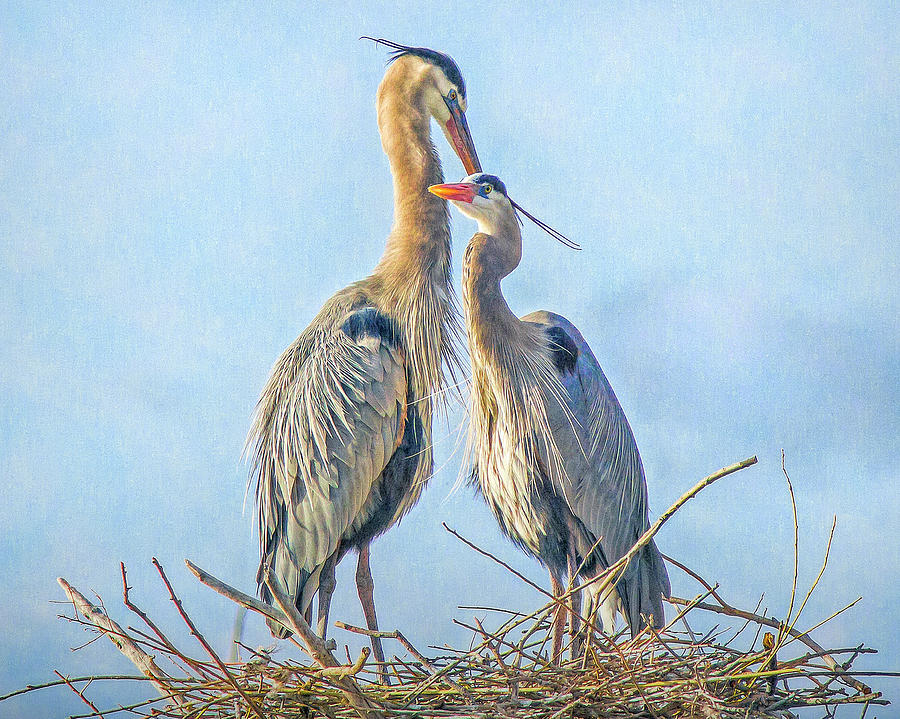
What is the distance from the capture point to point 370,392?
9.23ft

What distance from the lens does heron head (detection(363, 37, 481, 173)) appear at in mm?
3252

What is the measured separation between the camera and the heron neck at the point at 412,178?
308 centimetres

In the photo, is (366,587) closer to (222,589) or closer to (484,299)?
(484,299)

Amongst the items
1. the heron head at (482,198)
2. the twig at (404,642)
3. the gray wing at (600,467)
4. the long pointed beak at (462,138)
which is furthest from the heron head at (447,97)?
the twig at (404,642)

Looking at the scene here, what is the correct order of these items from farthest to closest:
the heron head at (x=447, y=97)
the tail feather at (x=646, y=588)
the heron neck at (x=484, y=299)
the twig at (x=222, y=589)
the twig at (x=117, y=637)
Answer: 1. the heron head at (x=447, y=97)
2. the tail feather at (x=646, y=588)
3. the heron neck at (x=484, y=299)
4. the twig at (x=117, y=637)
5. the twig at (x=222, y=589)

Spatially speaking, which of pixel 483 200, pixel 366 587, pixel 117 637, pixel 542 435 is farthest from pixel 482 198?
pixel 117 637

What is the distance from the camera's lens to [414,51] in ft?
10.8

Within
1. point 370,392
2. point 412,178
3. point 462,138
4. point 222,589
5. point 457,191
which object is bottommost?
point 222,589

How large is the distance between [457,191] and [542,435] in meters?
0.74

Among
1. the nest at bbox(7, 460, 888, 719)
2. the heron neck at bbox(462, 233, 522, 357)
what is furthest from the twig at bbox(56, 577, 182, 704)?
the heron neck at bbox(462, 233, 522, 357)

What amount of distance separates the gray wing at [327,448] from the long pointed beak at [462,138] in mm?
726

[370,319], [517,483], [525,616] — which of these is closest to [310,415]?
[370,319]

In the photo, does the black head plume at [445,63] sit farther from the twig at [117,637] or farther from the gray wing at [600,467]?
the twig at [117,637]

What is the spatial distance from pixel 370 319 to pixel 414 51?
3.24 feet
